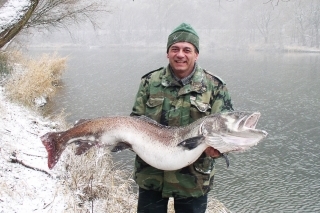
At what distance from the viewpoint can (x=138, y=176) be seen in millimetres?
2672

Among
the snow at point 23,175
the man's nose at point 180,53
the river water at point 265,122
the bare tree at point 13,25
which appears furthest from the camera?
the river water at point 265,122

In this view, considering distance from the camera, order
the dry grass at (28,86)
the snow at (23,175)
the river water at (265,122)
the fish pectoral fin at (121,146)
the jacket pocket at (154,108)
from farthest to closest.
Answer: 1. the dry grass at (28,86)
2. the river water at (265,122)
3. the snow at (23,175)
4. the fish pectoral fin at (121,146)
5. the jacket pocket at (154,108)

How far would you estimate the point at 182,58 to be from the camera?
2.46m

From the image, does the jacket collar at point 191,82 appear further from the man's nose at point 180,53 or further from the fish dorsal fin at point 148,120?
the fish dorsal fin at point 148,120

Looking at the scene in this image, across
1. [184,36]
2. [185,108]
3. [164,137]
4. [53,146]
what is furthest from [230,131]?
[53,146]

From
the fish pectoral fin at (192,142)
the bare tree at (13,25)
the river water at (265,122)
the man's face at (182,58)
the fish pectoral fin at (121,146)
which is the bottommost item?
A: the river water at (265,122)

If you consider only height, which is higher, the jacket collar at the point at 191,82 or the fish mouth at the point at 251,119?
the jacket collar at the point at 191,82

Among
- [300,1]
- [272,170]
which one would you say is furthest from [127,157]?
[300,1]

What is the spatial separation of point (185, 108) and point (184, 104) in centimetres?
3

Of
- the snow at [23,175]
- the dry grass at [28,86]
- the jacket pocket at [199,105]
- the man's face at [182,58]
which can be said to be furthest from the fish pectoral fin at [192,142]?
the dry grass at [28,86]

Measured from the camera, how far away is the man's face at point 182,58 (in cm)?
247

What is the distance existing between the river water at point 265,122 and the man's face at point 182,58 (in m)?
4.78

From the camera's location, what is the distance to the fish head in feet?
7.61

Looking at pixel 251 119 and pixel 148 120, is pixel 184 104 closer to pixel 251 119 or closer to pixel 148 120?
pixel 148 120
